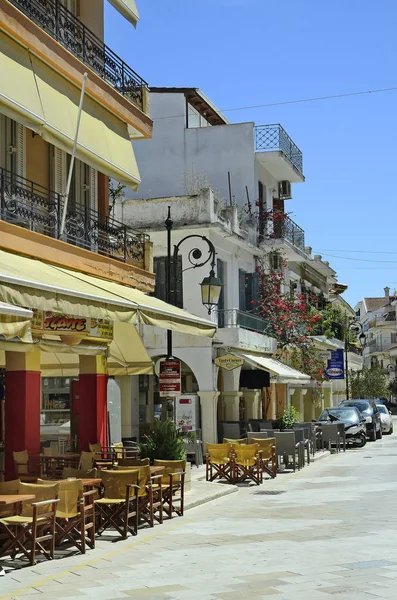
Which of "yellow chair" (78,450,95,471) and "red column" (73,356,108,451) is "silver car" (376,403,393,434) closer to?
"red column" (73,356,108,451)

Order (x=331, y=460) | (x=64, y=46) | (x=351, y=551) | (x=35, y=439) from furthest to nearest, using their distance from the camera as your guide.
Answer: (x=331, y=460) < (x=64, y=46) < (x=35, y=439) < (x=351, y=551)

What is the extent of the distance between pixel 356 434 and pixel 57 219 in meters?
21.0

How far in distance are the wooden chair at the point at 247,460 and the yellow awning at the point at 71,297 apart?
545 centimetres

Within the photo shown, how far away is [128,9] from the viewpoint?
20.2 metres

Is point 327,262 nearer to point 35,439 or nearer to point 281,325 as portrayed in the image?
point 281,325

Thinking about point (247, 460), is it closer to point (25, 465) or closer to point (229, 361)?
point (25, 465)

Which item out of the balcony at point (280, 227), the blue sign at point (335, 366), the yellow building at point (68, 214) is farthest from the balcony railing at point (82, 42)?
the blue sign at point (335, 366)

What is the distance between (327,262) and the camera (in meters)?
57.0

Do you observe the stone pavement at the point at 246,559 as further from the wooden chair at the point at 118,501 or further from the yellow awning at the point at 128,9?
the yellow awning at the point at 128,9

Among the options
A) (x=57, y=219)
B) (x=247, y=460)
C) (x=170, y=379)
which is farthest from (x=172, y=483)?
(x=247, y=460)

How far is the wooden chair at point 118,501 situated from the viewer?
40.9 ft

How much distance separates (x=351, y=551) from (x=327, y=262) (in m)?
46.7

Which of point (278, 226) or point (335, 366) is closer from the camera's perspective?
point (278, 226)

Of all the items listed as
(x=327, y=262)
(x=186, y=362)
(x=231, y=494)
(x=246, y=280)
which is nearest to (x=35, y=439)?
(x=231, y=494)
